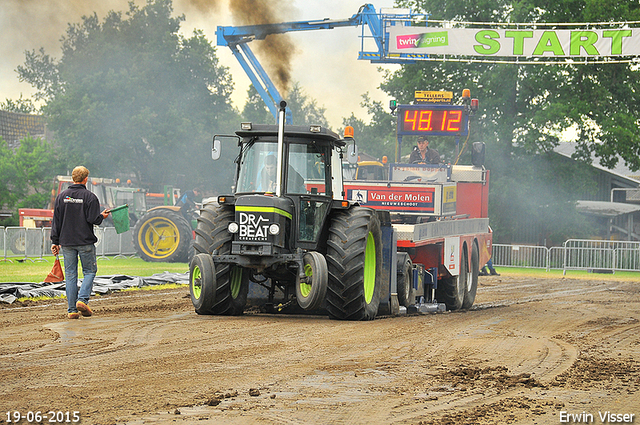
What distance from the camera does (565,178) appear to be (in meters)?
36.2

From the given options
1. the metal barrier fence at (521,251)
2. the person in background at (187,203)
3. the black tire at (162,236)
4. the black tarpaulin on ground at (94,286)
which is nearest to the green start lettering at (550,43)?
the metal barrier fence at (521,251)

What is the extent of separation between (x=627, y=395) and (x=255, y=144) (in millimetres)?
6479

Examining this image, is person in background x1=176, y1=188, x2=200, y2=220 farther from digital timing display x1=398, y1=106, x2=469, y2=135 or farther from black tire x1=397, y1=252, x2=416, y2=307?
black tire x1=397, y1=252, x2=416, y2=307

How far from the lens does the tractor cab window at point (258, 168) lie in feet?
36.5

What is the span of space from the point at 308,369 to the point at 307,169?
460 centimetres

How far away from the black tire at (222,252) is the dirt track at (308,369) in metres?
0.30

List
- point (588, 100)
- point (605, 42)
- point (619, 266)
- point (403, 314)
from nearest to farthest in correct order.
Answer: point (403, 314) → point (605, 42) → point (619, 266) → point (588, 100)

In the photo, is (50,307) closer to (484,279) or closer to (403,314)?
(403,314)

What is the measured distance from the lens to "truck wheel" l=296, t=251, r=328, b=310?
1011 centimetres

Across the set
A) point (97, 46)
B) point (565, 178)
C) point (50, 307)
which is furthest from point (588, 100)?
point (97, 46)

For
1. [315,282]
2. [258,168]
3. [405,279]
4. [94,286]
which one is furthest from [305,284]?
[94,286]

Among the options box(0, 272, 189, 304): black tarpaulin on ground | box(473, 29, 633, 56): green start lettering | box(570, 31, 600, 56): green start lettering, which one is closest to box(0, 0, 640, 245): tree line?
box(473, 29, 633, 56): green start lettering

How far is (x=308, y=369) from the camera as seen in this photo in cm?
696

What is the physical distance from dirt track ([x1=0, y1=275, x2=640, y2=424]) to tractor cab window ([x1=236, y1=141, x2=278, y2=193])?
180cm
